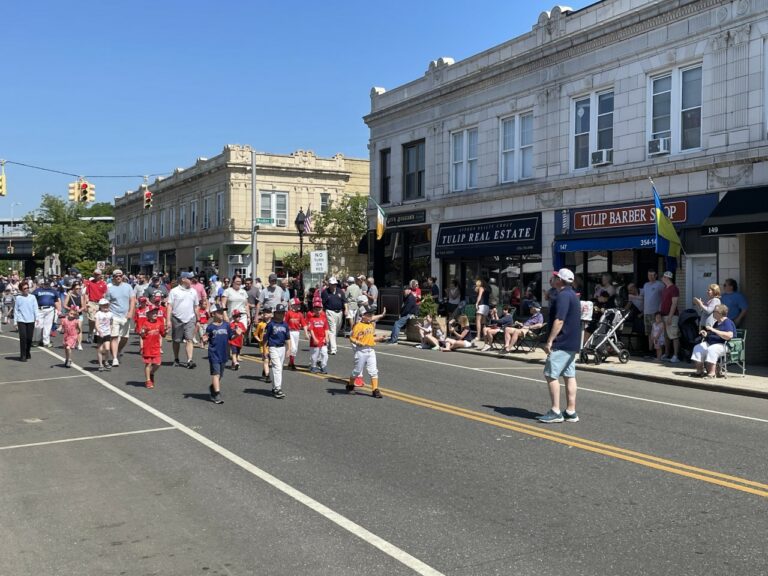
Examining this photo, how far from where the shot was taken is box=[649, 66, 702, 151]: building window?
62.8ft

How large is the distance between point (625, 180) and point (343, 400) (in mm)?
12717

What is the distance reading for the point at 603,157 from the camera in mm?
21547

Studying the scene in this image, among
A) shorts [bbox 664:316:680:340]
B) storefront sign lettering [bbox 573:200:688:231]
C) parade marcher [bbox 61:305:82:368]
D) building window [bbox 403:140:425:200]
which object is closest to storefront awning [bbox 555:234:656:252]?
storefront sign lettering [bbox 573:200:688:231]

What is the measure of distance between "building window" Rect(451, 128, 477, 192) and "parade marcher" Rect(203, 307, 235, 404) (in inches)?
688

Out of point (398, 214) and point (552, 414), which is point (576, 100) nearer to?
point (398, 214)

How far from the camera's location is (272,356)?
11.5 meters

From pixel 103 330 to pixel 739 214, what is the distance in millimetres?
13571

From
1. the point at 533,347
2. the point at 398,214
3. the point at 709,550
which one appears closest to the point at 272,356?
the point at 709,550

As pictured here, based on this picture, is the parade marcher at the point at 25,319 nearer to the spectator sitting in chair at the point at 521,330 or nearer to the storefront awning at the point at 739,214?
the spectator sitting in chair at the point at 521,330

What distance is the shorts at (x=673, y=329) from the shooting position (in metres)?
17.3

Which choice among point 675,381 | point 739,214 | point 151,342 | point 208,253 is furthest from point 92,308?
point 208,253

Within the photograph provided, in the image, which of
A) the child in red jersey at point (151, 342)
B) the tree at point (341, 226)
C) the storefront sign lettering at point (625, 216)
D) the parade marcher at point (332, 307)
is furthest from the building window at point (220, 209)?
the child in red jersey at point (151, 342)

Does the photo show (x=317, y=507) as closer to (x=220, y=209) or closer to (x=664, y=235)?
(x=664, y=235)

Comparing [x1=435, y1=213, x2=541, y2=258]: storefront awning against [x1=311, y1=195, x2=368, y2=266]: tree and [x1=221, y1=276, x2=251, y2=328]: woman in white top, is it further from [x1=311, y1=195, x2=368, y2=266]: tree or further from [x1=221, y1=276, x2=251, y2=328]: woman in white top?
[x1=311, y1=195, x2=368, y2=266]: tree
